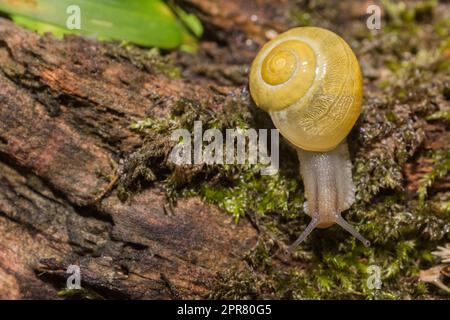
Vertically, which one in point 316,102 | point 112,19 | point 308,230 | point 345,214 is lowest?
point 308,230


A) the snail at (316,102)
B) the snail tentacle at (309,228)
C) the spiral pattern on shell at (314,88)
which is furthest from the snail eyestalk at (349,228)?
the spiral pattern on shell at (314,88)

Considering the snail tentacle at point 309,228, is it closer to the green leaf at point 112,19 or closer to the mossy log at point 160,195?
the mossy log at point 160,195

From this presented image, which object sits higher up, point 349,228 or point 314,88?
point 314,88

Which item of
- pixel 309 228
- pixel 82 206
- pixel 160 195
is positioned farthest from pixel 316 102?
pixel 82 206

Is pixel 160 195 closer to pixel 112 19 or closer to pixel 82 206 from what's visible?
pixel 82 206

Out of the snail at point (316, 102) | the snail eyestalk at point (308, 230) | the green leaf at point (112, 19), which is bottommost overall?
the snail eyestalk at point (308, 230)

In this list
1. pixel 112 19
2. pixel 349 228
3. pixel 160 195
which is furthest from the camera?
pixel 112 19
